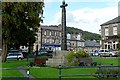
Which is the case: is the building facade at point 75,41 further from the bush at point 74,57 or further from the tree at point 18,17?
the bush at point 74,57

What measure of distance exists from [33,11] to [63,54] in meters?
10.8

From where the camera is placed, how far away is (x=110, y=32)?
86.0 metres

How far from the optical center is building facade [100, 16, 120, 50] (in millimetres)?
83750

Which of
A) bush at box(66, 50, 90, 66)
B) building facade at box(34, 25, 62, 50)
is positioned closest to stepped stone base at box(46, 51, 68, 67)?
bush at box(66, 50, 90, 66)

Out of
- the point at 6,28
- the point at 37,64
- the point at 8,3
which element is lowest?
the point at 37,64

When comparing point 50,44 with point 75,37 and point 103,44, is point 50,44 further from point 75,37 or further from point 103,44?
point 103,44

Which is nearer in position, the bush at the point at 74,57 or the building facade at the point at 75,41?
the bush at the point at 74,57

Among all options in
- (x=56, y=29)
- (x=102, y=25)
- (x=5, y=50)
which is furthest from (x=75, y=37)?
(x=5, y=50)

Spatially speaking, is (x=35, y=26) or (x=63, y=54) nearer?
(x=63, y=54)

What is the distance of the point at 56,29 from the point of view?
132 meters

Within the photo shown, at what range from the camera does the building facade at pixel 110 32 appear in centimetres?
8375

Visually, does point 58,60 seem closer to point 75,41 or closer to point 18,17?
point 18,17

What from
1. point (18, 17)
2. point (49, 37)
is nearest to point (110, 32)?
point (49, 37)

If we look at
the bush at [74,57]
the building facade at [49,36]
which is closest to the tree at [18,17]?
the bush at [74,57]
